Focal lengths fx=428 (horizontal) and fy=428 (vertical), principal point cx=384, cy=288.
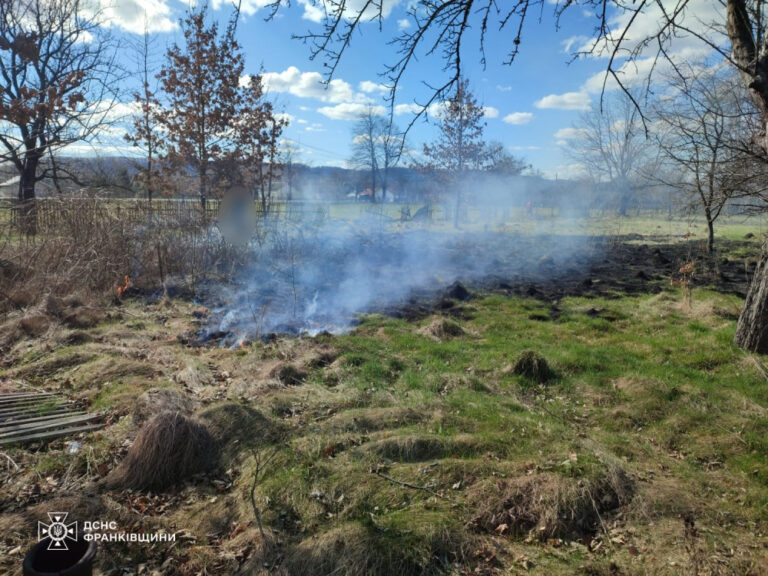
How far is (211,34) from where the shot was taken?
15805 millimetres

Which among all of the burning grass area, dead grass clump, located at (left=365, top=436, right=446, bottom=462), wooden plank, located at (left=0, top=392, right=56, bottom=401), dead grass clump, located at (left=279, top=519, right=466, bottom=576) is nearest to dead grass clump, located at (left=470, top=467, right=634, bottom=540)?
the burning grass area

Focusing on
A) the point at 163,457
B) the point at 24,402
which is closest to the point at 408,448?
the point at 163,457

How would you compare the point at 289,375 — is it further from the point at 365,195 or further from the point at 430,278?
the point at 365,195

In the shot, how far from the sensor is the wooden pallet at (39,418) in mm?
4199

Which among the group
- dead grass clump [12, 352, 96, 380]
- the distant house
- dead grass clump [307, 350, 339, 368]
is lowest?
dead grass clump [12, 352, 96, 380]

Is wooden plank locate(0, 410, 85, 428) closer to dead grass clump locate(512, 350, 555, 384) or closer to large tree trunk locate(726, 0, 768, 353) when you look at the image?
dead grass clump locate(512, 350, 555, 384)

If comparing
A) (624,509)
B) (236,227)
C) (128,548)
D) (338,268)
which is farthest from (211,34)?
(624,509)

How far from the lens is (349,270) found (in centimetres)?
1305

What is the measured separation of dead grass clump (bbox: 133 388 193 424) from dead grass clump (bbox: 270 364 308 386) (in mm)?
1103

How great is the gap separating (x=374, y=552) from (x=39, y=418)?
392 cm

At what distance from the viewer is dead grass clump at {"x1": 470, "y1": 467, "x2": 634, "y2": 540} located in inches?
126

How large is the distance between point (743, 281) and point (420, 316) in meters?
8.57

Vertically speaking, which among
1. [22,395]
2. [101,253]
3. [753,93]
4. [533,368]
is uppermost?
[753,93]

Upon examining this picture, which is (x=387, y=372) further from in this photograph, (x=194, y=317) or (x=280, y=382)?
(x=194, y=317)
